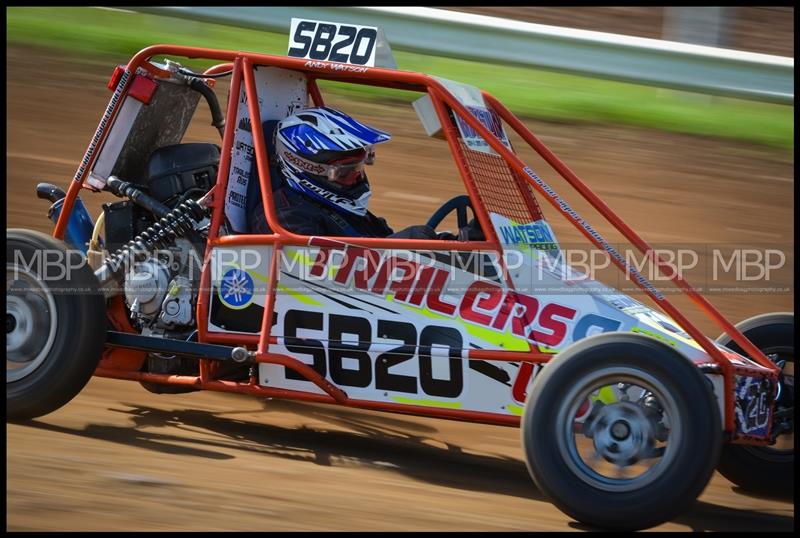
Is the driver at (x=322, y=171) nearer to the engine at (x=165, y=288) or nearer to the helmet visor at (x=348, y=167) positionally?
the helmet visor at (x=348, y=167)

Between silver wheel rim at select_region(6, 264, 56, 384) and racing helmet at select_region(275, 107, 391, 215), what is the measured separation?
3.92ft

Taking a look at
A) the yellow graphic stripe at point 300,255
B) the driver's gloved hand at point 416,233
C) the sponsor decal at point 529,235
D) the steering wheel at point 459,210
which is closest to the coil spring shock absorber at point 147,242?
the yellow graphic stripe at point 300,255

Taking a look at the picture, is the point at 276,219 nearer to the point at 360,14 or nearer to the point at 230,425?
the point at 230,425

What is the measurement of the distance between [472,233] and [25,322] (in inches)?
77.5

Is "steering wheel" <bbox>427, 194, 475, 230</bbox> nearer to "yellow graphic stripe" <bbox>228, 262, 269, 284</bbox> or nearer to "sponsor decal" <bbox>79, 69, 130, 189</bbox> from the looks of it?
"yellow graphic stripe" <bbox>228, 262, 269, 284</bbox>

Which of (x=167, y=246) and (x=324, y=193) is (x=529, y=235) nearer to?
(x=324, y=193)

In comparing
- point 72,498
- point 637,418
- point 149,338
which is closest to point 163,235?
point 149,338

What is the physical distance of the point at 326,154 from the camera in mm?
4707

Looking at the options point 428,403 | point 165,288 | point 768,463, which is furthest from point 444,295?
point 768,463

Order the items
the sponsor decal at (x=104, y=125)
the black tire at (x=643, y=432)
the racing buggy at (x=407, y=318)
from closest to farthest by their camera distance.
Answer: the black tire at (x=643, y=432)
the racing buggy at (x=407, y=318)
the sponsor decal at (x=104, y=125)

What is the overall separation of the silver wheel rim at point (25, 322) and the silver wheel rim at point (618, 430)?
2.23 meters

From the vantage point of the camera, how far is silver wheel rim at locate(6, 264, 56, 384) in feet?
14.9

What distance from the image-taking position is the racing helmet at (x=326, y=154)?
4699mm

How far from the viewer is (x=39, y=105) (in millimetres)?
8578
